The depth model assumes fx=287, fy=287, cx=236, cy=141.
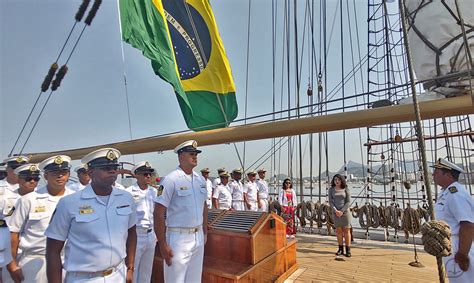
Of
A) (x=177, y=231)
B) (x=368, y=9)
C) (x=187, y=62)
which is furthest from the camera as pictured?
(x=368, y=9)

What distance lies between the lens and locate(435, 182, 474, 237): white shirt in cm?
214

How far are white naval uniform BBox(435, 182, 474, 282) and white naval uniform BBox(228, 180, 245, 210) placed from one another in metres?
4.70

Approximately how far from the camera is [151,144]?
369 cm

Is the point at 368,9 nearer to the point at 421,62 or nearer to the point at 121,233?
the point at 421,62

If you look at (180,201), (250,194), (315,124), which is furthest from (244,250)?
(250,194)

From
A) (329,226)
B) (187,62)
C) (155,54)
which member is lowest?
(329,226)

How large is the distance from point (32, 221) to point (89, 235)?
0.85 meters

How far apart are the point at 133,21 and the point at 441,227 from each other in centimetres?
397

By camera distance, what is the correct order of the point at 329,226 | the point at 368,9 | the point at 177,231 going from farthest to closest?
the point at 368,9, the point at 329,226, the point at 177,231

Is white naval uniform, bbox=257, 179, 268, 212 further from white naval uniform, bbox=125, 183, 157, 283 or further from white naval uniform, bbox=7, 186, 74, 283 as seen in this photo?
white naval uniform, bbox=7, 186, 74, 283

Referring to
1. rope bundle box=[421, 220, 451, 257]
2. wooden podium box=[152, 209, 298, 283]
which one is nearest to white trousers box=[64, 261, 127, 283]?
wooden podium box=[152, 209, 298, 283]

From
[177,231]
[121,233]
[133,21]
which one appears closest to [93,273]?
[121,233]

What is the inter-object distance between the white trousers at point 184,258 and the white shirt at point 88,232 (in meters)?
0.64

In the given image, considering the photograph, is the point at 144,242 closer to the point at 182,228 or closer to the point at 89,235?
the point at 182,228
